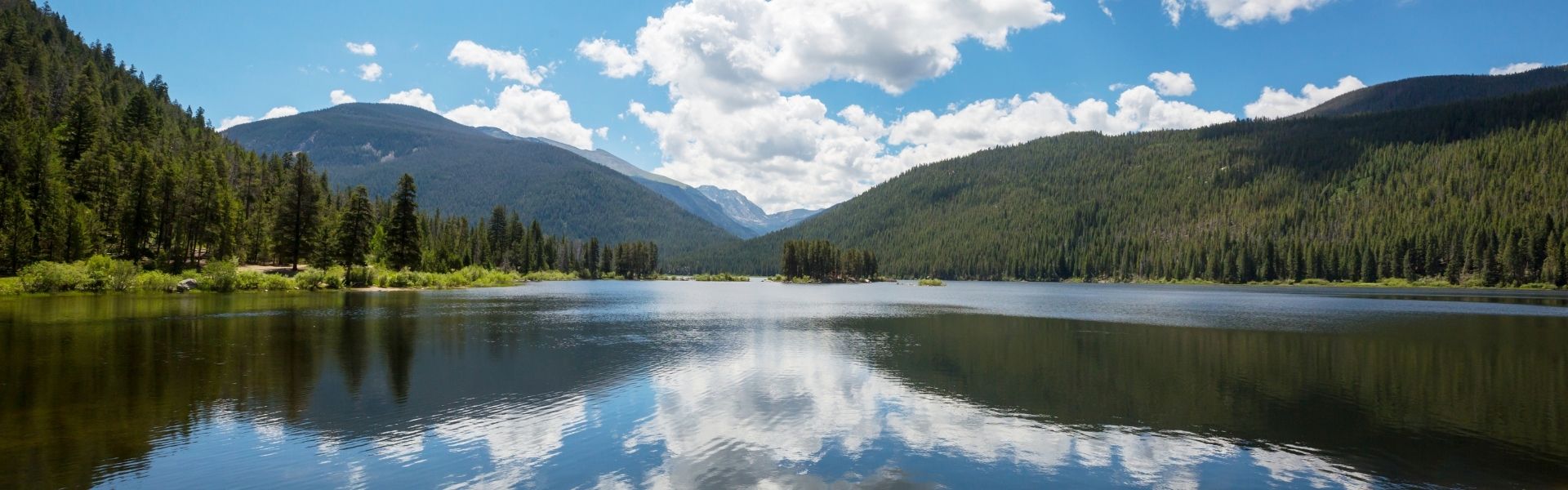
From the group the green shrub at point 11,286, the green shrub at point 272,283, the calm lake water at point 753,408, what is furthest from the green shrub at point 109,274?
the calm lake water at point 753,408

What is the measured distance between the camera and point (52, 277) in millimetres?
54594

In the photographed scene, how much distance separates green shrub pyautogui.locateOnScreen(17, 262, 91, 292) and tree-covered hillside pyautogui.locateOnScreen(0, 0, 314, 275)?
5.18 meters

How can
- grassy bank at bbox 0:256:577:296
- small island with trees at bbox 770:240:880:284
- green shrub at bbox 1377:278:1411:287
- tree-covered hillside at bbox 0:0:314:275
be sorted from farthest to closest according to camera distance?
small island with trees at bbox 770:240:880:284, green shrub at bbox 1377:278:1411:287, tree-covered hillside at bbox 0:0:314:275, grassy bank at bbox 0:256:577:296

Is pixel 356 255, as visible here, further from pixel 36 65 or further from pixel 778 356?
pixel 778 356

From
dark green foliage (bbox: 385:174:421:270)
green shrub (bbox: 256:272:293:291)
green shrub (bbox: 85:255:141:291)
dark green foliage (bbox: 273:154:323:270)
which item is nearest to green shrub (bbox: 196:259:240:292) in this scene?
green shrub (bbox: 256:272:293:291)

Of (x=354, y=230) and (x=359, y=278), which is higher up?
(x=354, y=230)

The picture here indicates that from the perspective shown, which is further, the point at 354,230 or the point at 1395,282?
the point at 1395,282

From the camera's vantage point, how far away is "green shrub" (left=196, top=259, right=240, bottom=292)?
221 feet

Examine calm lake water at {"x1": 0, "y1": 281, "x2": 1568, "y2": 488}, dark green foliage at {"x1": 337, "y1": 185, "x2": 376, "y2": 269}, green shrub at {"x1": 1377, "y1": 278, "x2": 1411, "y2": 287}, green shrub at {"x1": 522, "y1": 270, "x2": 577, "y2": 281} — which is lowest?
green shrub at {"x1": 1377, "y1": 278, "x2": 1411, "y2": 287}

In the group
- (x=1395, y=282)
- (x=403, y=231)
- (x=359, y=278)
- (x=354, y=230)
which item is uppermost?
(x=403, y=231)

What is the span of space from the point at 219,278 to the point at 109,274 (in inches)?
341

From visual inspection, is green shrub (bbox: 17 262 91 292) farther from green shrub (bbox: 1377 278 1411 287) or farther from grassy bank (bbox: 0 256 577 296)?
green shrub (bbox: 1377 278 1411 287)

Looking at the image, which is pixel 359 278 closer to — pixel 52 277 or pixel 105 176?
pixel 105 176

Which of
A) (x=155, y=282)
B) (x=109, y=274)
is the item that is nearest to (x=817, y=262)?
(x=155, y=282)
